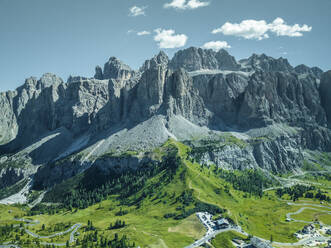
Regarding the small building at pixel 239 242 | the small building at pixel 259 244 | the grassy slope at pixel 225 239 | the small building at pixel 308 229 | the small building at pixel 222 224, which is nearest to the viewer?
the small building at pixel 259 244

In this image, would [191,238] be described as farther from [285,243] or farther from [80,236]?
[80,236]

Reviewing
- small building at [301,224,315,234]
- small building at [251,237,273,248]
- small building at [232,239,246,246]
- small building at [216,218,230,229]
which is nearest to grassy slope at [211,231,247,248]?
small building at [232,239,246,246]

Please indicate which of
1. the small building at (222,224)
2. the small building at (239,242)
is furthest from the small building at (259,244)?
the small building at (222,224)

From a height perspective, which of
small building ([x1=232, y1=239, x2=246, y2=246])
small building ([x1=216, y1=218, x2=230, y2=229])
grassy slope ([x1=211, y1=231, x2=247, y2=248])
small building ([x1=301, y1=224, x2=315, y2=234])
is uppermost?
small building ([x1=216, y1=218, x2=230, y2=229])

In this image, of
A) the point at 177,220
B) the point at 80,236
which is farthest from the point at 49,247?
the point at 177,220

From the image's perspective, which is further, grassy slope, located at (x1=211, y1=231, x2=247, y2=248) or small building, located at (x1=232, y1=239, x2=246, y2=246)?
small building, located at (x1=232, y1=239, x2=246, y2=246)

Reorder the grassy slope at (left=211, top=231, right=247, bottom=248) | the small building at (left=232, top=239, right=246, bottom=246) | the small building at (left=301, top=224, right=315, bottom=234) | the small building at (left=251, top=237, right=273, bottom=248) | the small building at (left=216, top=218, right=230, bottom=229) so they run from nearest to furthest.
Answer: the small building at (left=251, top=237, right=273, bottom=248)
the grassy slope at (left=211, top=231, right=247, bottom=248)
the small building at (left=232, top=239, right=246, bottom=246)
the small building at (left=216, top=218, right=230, bottom=229)
the small building at (left=301, top=224, right=315, bottom=234)

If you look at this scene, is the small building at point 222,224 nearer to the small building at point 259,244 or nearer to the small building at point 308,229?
the small building at point 259,244

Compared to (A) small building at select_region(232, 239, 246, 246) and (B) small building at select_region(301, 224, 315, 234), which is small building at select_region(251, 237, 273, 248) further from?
(B) small building at select_region(301, 224, 315, 234)

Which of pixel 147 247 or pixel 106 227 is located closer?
Result: pixel 147 247

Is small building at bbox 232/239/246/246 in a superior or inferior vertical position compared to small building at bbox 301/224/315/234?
superior

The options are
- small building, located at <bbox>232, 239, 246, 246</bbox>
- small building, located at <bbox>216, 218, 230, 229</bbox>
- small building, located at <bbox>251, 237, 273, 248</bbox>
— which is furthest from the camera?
small building, located at <bbox>216, 218, 230, 229</bbox>
